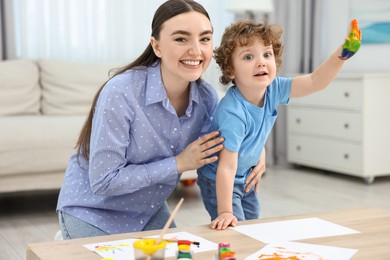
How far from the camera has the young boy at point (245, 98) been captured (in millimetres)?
1710

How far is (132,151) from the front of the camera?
1.78m

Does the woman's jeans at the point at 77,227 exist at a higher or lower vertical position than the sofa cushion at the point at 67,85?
lower

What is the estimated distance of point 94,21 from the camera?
4605 millimetres

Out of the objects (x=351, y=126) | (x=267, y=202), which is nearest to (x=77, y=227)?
(x=267, y=202)

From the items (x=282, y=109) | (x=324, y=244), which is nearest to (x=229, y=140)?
(x=324, y=244)

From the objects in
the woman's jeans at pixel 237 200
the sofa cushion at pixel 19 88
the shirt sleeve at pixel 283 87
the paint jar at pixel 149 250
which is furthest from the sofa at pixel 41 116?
the paint jar at pixel 149 250

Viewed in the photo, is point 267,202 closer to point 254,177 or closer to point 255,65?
point 254,177

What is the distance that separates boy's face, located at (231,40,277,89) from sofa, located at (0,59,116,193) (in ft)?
5.69

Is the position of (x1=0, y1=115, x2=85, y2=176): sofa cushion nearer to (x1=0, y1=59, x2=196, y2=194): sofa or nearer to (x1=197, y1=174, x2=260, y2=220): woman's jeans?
(x1=0, y1=59, x2=196, y2=194): sofa

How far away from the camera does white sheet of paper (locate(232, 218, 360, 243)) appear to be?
1.47 m

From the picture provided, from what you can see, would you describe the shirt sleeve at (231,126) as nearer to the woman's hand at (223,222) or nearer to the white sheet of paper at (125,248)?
the woman's hand at (223,222)

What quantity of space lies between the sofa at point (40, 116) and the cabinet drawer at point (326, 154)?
5.00 ft

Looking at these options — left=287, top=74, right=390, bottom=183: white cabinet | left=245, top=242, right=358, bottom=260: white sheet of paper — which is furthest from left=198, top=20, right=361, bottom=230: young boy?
left=287, top=74, right=390, bottom=183: white cabinet

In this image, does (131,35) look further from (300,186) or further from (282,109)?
(300,186)
